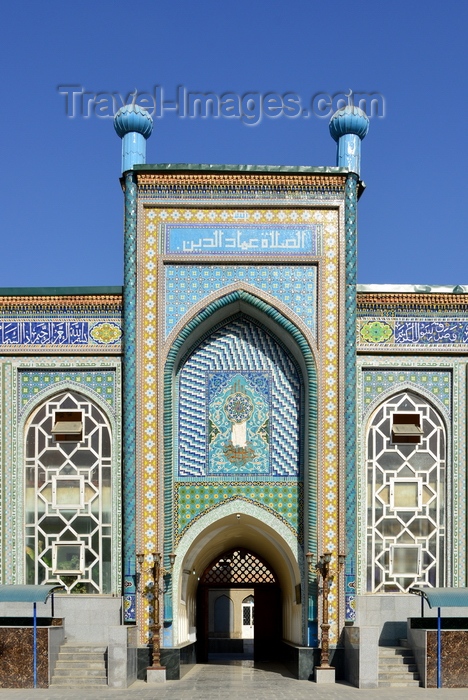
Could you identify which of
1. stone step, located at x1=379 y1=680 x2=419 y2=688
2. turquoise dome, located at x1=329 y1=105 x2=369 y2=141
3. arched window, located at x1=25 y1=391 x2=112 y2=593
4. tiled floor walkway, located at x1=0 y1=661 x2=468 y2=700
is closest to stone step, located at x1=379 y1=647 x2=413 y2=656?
stone step, located at x1=379 y1=680 x2=419 y2=688

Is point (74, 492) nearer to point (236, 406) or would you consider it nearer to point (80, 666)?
point (80, 666)

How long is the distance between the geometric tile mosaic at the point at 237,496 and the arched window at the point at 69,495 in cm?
120

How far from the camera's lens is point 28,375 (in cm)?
1688

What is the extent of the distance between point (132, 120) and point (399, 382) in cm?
620

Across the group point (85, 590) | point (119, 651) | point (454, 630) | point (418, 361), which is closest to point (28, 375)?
point (85, 590)

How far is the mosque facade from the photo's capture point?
1639cm

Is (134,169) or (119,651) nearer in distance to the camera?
(119,651)

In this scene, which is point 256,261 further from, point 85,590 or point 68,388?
point 85,590

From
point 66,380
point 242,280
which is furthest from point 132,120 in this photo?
point 66,380

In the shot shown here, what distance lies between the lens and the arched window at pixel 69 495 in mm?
16453

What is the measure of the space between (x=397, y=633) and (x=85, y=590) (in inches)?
195

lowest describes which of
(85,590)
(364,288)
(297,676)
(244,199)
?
(297,676)

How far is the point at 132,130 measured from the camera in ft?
57.1

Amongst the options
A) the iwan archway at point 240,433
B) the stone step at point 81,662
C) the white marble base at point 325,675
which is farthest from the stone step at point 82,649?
the white marble base at point 325,675
